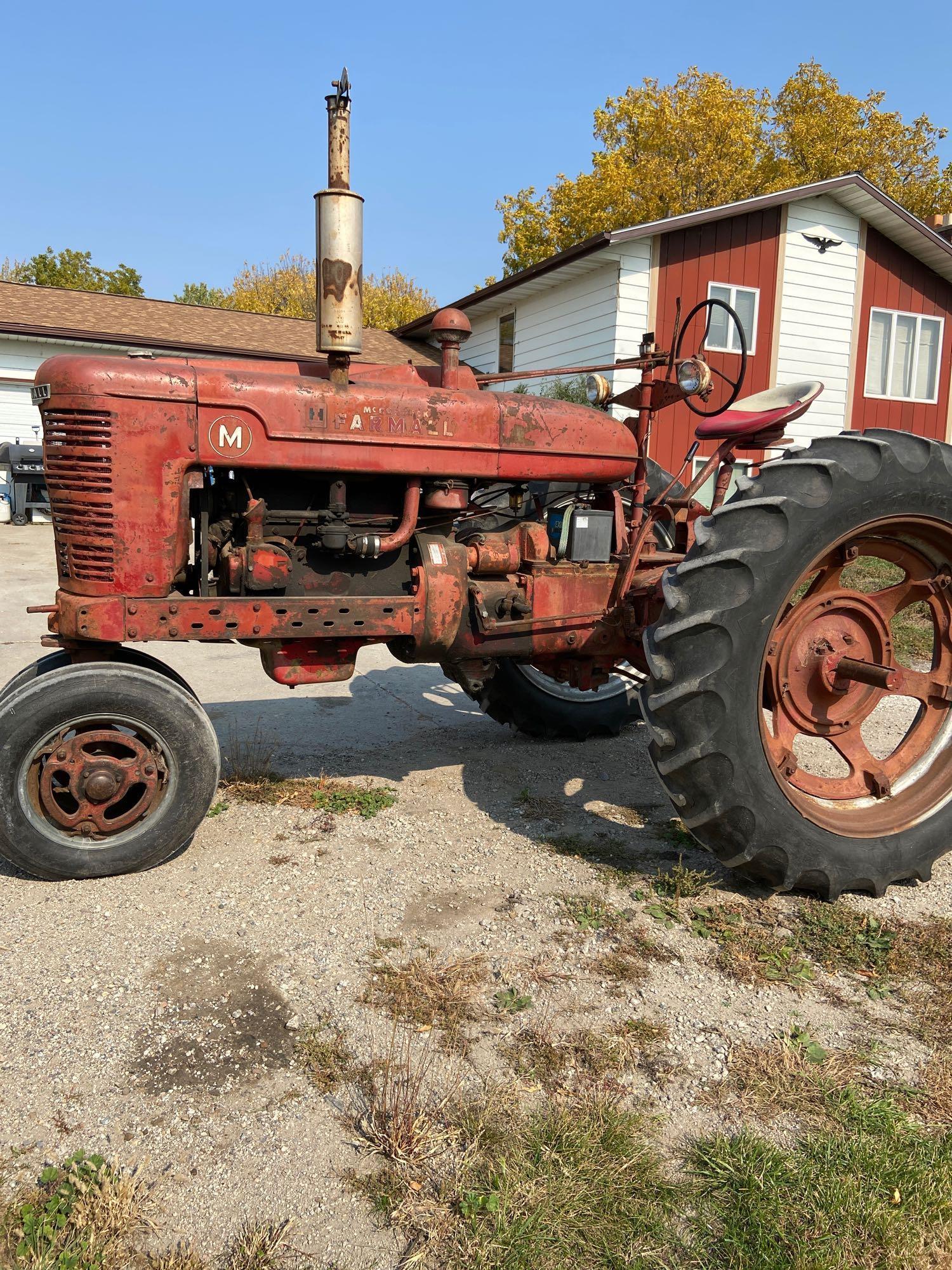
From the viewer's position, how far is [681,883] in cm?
314

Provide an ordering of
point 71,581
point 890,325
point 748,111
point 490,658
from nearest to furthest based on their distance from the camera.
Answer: point 71,581 < point 490,658 < point 890,325 < point 748,111

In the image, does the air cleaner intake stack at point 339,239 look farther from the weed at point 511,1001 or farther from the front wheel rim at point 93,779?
the weed at point 511,1001

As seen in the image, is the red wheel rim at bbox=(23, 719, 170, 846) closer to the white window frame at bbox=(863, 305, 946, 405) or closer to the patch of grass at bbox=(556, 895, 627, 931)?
the patch of grass at bbox=(556, 895, 627, 931)

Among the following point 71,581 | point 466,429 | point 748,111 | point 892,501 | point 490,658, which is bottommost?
point 490,658

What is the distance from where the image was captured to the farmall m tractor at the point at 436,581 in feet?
9.79

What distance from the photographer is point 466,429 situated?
3496 mm

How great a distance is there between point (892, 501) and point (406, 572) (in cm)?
177

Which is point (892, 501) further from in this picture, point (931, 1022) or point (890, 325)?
point (890, 325)

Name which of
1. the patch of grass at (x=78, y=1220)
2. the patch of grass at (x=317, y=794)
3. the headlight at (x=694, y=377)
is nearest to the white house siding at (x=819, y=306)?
the headlight at (x=694, y=377)

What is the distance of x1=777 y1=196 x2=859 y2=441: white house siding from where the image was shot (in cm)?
1328

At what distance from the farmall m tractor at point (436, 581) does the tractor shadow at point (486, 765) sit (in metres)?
0.60

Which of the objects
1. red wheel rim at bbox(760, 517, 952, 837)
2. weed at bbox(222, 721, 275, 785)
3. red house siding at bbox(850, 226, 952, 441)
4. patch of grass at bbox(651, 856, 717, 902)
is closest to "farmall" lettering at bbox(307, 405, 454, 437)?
red wheel rim at bbox(760, 517, 952, 837)

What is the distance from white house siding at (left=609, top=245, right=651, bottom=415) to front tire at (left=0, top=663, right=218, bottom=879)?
404 inches

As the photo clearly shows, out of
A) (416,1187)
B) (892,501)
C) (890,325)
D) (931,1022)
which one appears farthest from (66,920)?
→ (890,325)
